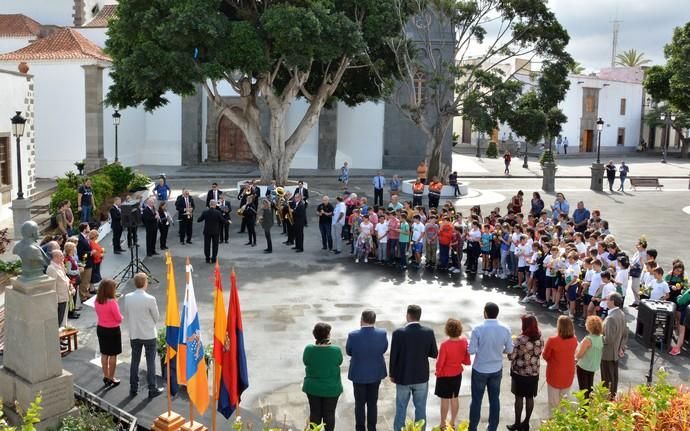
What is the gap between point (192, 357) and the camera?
7523 millimetres

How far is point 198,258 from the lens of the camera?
17547 millimetres

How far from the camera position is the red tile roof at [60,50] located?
111 ft

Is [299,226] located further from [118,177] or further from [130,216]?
[118,177]

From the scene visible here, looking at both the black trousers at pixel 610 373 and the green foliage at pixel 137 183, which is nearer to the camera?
the black trousers at pixel 610 373

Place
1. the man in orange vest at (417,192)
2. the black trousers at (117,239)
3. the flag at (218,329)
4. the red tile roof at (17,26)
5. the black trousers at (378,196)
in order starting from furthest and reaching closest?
the red tile roof at (17,26), the black trousers at (378,196), the man in orange vest at (417,192), the black trousers at (117,239), the flag at (218,329)

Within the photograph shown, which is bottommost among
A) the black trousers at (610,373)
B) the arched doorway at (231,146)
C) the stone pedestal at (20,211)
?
the black trousers at (610,373)

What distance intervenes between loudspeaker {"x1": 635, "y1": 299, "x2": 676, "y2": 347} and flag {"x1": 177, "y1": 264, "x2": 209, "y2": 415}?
681cm

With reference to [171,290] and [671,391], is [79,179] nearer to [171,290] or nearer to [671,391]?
[171,290]

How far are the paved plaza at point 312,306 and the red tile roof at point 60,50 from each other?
1741 cm

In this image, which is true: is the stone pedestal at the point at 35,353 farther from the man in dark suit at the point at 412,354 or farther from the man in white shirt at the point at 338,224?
the man in white shirt at the point at 338,224

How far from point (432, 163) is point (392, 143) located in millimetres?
10767

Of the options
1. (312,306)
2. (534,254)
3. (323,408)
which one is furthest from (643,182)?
(323,408)

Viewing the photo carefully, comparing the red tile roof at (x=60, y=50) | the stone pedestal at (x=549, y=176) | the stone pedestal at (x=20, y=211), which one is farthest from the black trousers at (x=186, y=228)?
the stone pedestal at (x=549, y=176)

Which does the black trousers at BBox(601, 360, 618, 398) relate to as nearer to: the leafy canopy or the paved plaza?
the paved plaza
